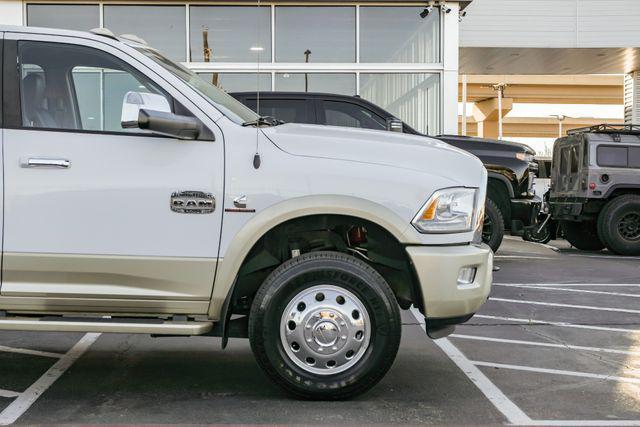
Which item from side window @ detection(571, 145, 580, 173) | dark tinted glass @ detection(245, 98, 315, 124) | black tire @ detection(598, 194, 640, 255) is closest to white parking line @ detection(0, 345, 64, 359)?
dark tinted glass @ detection(245, 98, 315, 124)

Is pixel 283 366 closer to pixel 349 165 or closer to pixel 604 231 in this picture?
pixel 349 165

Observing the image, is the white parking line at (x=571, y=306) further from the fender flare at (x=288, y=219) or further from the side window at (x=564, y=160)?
the side window at (x=564, y=160)

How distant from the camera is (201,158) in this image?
472cm

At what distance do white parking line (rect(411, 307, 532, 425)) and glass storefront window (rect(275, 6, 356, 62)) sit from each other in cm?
1055

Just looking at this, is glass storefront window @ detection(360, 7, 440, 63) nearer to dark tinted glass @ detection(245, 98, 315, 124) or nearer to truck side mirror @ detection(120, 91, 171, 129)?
dark tinted glass @ detection(245, 98, 315, 124)

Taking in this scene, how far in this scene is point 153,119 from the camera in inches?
179

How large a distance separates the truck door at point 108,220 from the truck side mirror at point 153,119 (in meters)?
0.09

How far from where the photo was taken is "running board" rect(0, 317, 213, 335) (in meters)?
4.63

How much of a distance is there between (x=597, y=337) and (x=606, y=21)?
15123mm

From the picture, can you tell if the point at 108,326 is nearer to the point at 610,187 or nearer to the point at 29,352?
Answer: the point at 29,352

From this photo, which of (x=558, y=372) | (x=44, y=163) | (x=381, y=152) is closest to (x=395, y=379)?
(x=558, y=372)

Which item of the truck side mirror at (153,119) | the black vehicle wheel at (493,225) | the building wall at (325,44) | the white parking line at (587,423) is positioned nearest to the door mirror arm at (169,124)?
the truck side mirror at (153,119)

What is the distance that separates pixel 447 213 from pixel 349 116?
558 centimetres

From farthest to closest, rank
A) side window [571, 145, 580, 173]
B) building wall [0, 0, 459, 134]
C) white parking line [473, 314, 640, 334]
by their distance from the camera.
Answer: building wall [0, 0, 459, 134] → side window [571, 145, 580, 173] → white parking line [473, 314, 640, 334]
